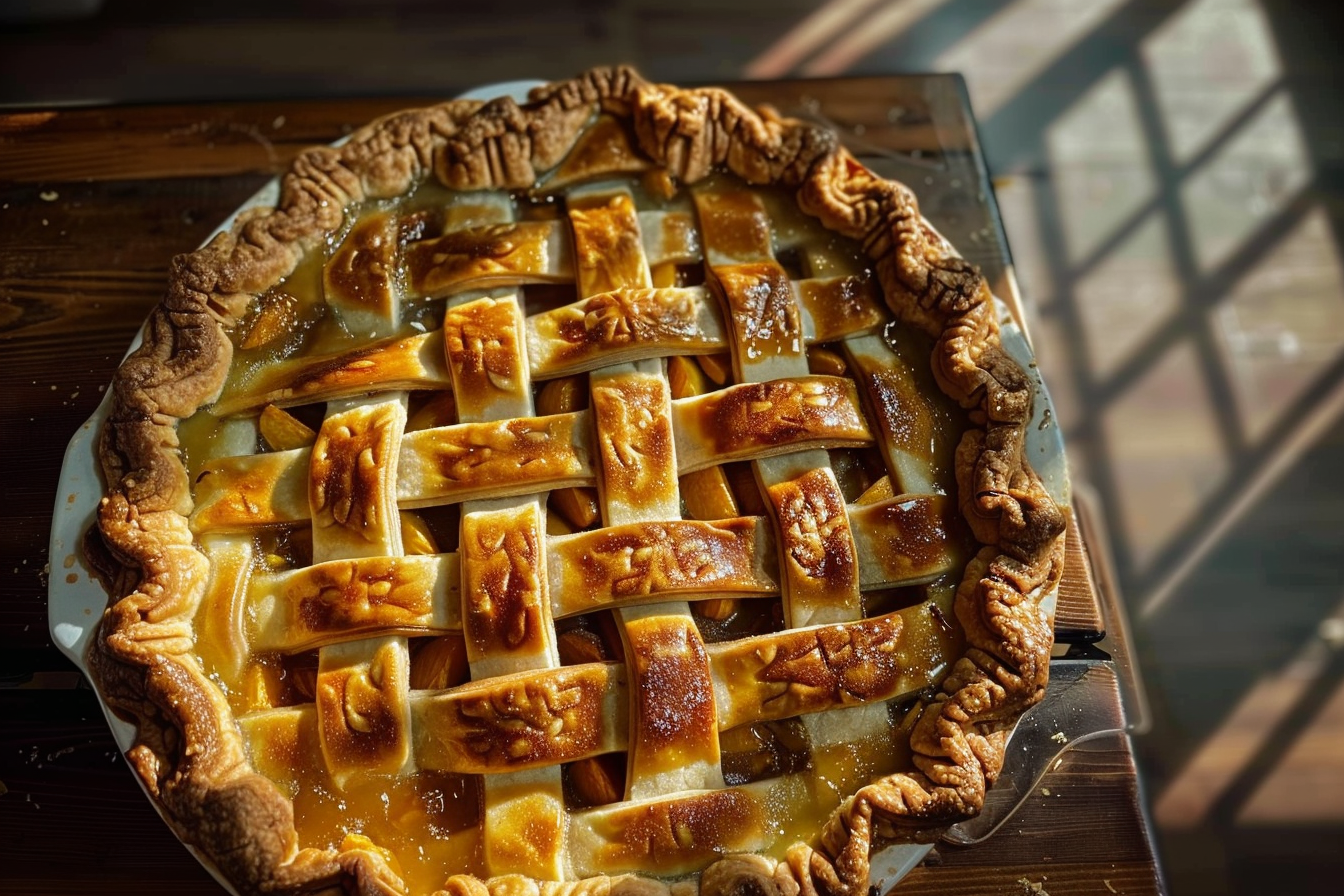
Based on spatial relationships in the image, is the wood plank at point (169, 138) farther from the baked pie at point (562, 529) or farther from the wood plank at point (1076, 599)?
the wood plank at point (1076, 599)

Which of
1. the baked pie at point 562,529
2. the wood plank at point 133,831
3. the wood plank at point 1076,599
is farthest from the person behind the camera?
the wood plank at point 1076,599

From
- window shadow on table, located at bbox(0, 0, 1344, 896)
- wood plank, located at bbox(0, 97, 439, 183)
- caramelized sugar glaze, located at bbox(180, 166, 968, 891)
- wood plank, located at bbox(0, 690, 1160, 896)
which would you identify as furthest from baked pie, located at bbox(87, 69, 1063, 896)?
window shadow on table, located at bbox(0, 0, 1344, 896)

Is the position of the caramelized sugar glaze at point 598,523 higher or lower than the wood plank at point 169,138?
lower

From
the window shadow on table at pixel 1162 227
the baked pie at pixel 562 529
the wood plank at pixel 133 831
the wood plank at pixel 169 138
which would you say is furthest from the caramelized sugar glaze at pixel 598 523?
the window shadow on table at pixel 1162 227

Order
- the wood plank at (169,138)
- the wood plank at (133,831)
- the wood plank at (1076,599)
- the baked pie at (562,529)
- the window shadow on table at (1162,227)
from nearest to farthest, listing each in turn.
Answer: the baked pie at (562,529), the wood plank at (133,831), the wood plank at (1076,599), the wood plank at (169,138), the window shadow on table at (1162,227)

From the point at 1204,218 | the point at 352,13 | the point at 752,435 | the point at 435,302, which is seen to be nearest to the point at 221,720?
the point at 435,302

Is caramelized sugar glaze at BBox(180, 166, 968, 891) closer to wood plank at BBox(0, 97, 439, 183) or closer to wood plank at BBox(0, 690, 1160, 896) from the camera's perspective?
wood plank at BBox(0, 690, 1160, 896)

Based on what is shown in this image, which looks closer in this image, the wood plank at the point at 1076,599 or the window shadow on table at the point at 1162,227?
the wood plank at the point at 1076,599
